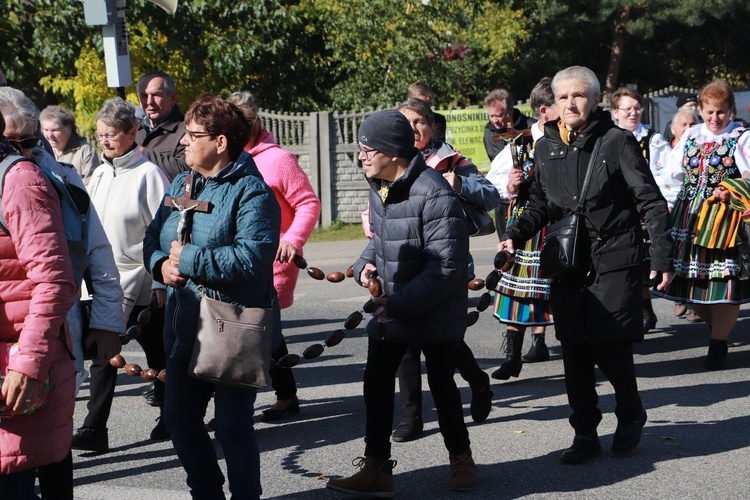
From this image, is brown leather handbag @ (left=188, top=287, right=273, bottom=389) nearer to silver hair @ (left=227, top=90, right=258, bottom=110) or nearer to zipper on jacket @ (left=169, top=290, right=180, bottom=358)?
zipper on jacket @ (left=169, top=290, right=180, bottom=358)

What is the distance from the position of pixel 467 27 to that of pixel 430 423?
17547 millimetres

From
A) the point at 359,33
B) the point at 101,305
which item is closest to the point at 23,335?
the point at 101,305

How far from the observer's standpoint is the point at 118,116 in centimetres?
561

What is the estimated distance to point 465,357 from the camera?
221 inches

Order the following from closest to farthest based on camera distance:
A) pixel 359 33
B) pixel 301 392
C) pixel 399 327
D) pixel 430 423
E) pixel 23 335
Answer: pixel 23 335 < pixel 399 327 < pixel 430 423 < pixel 301 392 < pixel 359 33

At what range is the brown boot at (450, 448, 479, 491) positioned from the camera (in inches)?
184

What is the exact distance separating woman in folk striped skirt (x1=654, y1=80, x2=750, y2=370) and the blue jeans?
13.4 ft

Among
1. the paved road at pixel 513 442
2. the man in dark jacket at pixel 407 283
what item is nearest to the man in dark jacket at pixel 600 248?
the paved road at pixel 513 442

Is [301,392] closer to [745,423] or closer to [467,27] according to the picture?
[745,423]

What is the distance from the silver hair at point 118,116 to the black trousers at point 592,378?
8.21 ft


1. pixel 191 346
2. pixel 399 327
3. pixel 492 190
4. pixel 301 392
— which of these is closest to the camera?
pixel 191 346

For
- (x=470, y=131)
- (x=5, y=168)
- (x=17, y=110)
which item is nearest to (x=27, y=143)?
(x=17, y=110)

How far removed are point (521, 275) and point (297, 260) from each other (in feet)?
6.79

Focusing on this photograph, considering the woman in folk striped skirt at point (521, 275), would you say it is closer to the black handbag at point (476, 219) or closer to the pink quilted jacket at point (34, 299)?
the black handbag at point (476, 219)
